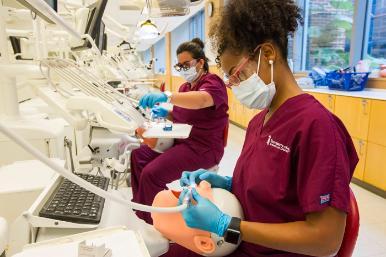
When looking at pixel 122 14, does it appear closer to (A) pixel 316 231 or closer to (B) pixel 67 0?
(B) pixel 67 0

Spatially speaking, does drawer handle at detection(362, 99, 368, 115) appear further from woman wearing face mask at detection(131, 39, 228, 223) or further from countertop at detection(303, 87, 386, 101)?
woman wearing face mask at detection(131, 39, 228, 223)

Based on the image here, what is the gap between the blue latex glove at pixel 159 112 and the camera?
2.13 metres

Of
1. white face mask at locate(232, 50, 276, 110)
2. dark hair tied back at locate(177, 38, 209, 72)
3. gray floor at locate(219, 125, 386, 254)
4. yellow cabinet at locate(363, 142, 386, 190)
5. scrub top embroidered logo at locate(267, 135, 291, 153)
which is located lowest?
gray floor at locate(219, 125, 386, 254)

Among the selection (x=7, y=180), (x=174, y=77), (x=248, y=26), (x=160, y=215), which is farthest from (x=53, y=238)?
(x=174, y=77)

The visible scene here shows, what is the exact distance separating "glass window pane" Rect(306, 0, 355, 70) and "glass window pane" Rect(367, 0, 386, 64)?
0.24 meters

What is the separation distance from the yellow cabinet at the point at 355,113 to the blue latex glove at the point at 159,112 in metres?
1.68

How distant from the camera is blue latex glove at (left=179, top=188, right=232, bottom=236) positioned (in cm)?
78

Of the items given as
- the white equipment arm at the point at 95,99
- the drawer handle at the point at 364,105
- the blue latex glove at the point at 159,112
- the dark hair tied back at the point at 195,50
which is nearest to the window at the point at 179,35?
the drawer handle at the point at 364,105

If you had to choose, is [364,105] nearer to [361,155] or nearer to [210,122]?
[361,155]

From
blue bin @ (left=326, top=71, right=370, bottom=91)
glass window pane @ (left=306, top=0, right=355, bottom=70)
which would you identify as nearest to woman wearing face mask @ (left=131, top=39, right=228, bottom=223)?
blue bin @ (left=326, top=71, right=370, bottom=91)

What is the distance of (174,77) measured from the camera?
1070cm

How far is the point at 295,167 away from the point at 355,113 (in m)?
2.45

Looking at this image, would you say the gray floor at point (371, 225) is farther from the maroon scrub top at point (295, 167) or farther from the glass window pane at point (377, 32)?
the glass window pane at point (377, 32)

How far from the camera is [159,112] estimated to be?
2.19 m
